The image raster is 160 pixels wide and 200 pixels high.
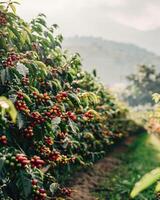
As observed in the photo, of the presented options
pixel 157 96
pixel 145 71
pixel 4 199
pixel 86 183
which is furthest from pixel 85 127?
pixel 145 71

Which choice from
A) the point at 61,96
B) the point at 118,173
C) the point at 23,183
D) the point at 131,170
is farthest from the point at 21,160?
the point at 131,170

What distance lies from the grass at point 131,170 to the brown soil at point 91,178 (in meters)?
0.14

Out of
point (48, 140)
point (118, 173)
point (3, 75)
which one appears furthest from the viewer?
point (118, 173)

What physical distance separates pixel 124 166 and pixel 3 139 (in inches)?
346

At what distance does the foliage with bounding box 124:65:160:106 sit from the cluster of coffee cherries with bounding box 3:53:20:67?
1977 inches

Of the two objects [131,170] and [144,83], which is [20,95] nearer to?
[131,170]

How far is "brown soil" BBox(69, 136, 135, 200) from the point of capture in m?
8.97

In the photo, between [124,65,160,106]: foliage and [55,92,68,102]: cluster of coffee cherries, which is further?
[124,65,160,106]: foliage

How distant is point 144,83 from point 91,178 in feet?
157

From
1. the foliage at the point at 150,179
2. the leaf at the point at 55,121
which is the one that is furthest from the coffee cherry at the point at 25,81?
the foliage at the point at 150,179

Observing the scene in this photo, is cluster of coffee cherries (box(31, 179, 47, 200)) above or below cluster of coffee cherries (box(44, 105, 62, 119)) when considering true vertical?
below

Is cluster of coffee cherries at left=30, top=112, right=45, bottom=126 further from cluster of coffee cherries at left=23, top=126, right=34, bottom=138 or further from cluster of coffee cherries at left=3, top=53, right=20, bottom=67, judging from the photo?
cluster of coffee cherries at left=3, top=53, right=20, bottom=67

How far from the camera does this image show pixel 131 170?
1230 centimetres

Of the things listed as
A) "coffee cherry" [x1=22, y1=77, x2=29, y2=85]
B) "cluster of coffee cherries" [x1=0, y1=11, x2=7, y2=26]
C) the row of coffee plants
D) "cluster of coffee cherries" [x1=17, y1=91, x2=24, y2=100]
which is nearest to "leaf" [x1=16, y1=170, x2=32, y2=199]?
the row of coffee plants
